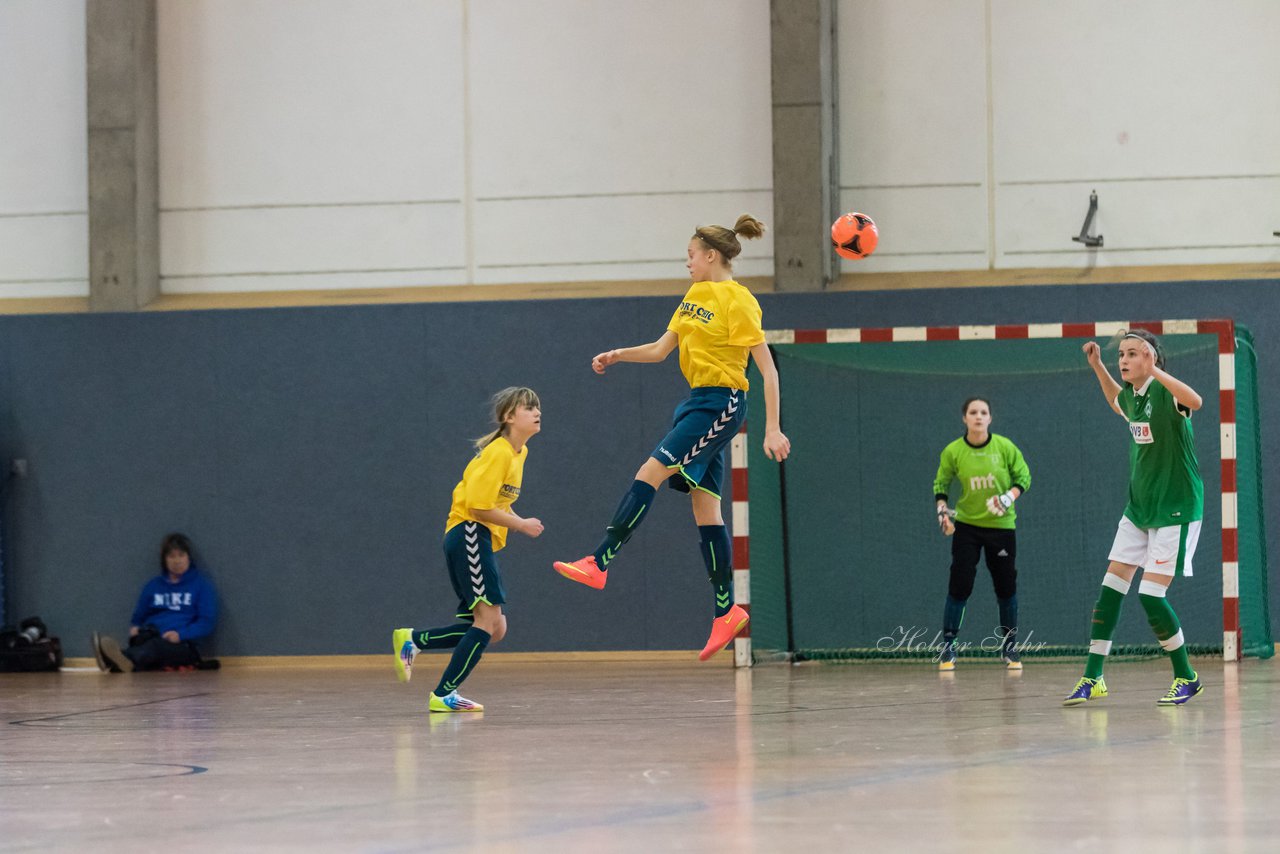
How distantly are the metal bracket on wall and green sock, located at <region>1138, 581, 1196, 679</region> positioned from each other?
579 cm

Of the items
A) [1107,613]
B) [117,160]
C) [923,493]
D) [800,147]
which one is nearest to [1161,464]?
[1107,613]

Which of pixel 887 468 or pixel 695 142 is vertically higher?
pixel 695 142

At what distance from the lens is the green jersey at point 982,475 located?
1098 centimetres

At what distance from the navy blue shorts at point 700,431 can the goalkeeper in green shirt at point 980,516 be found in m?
3.52

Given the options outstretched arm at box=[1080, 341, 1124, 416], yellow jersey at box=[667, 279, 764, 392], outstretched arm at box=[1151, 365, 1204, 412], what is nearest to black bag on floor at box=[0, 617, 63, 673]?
yellow jersey at box=[667, 279, 764, 392]

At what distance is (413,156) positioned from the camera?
1380 cm

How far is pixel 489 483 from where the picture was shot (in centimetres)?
782

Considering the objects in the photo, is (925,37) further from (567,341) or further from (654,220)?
(567,341)

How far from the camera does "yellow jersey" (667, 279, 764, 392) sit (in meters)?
7.75

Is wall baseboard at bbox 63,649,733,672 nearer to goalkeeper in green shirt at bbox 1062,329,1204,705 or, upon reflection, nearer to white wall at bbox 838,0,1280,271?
white wall at bbox 838,0,1280,271

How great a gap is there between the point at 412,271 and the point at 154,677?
4083 mm

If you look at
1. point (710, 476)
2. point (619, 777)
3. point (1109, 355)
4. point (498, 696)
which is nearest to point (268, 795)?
point (619, 777)

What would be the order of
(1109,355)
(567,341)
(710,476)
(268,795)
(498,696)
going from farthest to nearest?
(567,341), (1109,355), (498,696), (710,476), (268,795)

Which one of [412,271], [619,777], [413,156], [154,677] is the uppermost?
[413,156]
